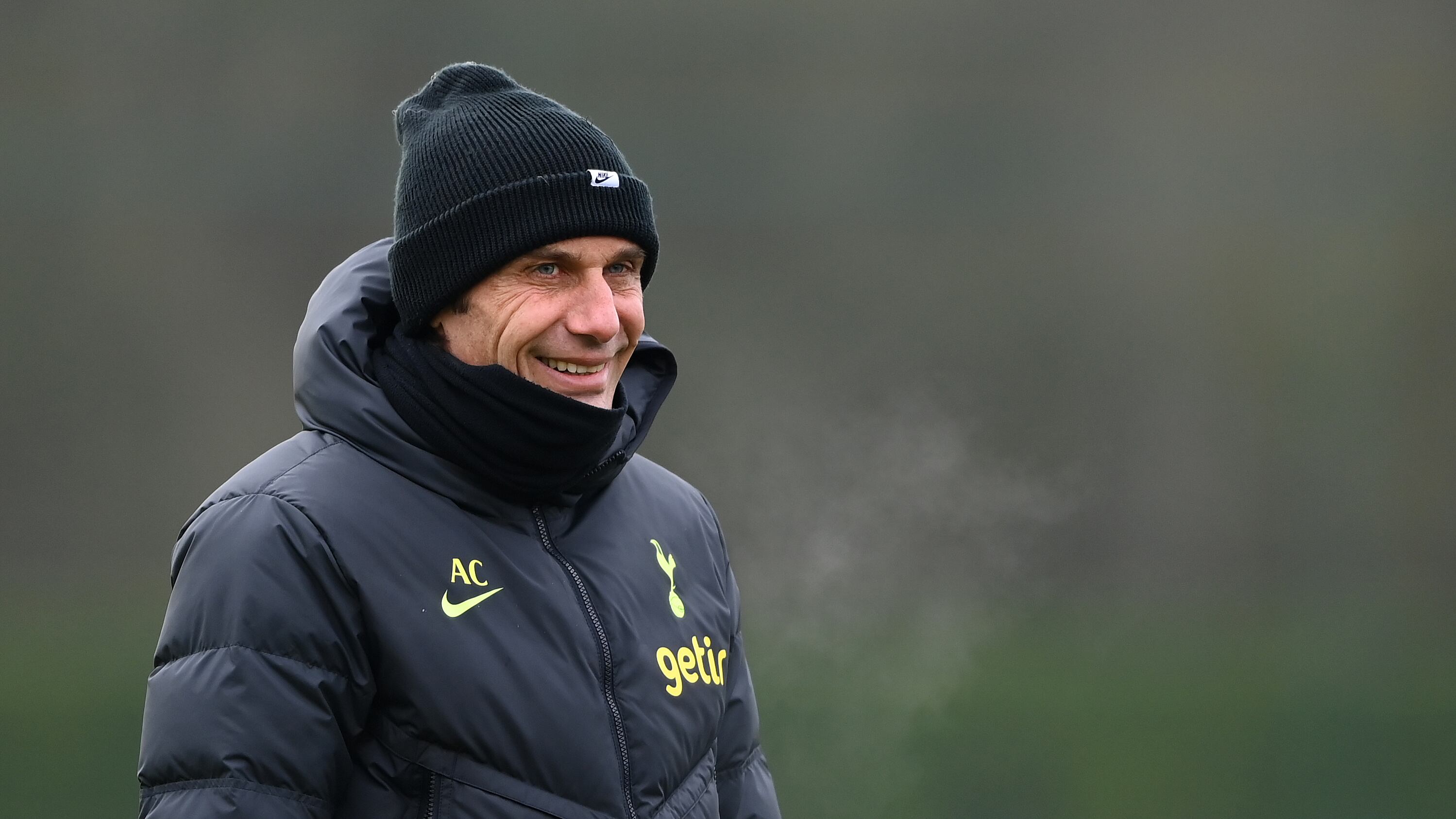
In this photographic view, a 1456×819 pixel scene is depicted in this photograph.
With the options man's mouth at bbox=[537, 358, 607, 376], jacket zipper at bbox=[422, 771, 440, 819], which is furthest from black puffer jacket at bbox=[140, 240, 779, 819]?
man's mouth at bbox=[537, 358, 607, 376]

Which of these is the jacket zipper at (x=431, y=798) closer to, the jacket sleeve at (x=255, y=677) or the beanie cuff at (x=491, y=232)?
the jacket sleeve at (x=255, y=677)

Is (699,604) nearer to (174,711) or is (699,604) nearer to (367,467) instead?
(367,467)

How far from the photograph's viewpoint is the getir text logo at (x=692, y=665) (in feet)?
3.99

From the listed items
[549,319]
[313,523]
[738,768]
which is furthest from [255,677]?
[738,768]

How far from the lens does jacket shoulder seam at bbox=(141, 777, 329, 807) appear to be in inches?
39.1

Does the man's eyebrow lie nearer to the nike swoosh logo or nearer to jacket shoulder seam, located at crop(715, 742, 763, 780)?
the nike swoosh logo

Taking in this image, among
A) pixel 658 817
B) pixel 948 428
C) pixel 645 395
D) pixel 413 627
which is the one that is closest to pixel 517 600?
pixel 413 627

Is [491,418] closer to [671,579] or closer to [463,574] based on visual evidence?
[463,574]

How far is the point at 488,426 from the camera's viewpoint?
1.16 meters

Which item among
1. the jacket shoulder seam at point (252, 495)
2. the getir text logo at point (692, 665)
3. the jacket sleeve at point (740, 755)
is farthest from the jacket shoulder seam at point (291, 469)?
the jacket sleeve at point (740, 755)

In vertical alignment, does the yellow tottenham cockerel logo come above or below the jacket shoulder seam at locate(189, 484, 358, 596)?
below

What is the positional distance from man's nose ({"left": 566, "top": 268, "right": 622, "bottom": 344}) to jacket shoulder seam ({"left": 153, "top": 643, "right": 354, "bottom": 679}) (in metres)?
0.34

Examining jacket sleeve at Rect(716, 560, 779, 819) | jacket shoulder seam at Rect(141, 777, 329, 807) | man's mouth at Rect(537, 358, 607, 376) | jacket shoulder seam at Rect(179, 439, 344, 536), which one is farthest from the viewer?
jacket sleeve at Rect(716, 560, 779, 819)

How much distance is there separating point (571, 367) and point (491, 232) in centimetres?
14
